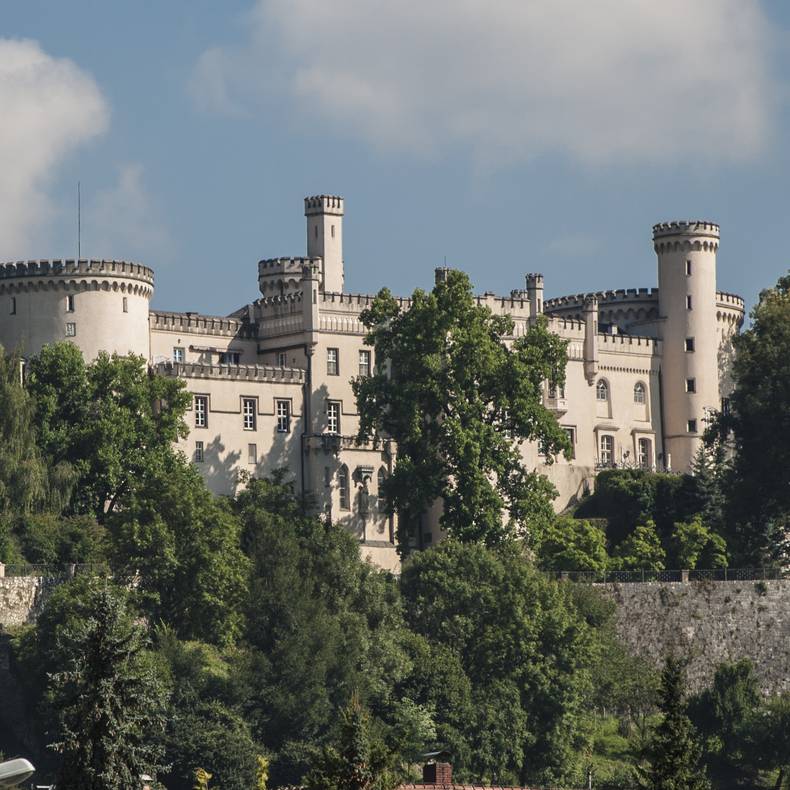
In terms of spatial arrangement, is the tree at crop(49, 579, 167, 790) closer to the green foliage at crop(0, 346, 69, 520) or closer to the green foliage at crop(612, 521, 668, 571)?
the green foliage at crop(0, 346, 69, 520)

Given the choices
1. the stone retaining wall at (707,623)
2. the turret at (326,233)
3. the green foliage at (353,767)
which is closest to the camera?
the green foliage at (353,767)

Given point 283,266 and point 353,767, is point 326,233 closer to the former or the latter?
point 283,266

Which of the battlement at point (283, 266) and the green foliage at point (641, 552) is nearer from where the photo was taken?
the green foliage at point (641, 552)

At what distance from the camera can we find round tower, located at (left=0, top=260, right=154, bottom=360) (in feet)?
329

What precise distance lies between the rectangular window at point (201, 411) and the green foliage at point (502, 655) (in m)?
11.3

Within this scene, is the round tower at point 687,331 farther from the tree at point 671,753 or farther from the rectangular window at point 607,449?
the tree at point 671,753

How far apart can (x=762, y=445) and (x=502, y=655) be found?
57.4 ft

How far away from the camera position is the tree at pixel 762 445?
10325cm

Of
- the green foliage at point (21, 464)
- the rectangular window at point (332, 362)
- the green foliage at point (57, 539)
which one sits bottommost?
the green foliage at point (57, 539)

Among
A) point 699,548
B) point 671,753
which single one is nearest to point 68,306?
point 699,548

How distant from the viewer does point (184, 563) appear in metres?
87.4

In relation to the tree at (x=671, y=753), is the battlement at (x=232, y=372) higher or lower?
higher

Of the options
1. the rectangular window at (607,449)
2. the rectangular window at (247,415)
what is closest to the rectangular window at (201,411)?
the rectangular window at (247,415)

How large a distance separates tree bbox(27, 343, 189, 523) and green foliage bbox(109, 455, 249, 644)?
6.37m
